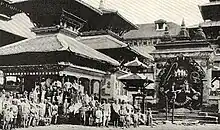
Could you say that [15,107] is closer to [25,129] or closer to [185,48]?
[25,129]

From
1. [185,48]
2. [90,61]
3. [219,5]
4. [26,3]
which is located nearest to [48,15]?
[26,3]

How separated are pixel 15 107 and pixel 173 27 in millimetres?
25704

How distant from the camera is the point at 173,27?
3328cm

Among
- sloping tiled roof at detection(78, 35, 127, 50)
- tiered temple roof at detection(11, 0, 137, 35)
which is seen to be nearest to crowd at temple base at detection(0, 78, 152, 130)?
tiered temple roof at detection(11, 0, 137, 35)

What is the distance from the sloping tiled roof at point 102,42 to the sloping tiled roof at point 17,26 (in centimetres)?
318

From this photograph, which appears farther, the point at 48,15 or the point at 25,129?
the point at 48,15

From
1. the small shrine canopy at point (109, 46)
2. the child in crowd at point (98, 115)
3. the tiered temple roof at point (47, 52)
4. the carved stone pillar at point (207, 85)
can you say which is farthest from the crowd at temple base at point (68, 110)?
the carved stone pillar at point (207, 85)

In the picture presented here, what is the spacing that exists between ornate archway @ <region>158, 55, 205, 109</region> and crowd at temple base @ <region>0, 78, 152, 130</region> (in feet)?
19.1

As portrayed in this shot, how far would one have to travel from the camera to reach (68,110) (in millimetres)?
11602

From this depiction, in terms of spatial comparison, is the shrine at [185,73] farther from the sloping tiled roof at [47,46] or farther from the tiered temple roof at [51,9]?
the sloping tiled roof at [47,46]

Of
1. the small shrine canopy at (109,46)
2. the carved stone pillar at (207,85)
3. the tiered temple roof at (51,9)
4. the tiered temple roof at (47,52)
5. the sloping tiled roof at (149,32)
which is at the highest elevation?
the sloping tiled roof at (149,32)

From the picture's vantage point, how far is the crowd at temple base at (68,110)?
10.4m

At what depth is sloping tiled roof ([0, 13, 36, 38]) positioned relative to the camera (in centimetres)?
1727

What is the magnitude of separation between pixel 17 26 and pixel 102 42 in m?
4.75
